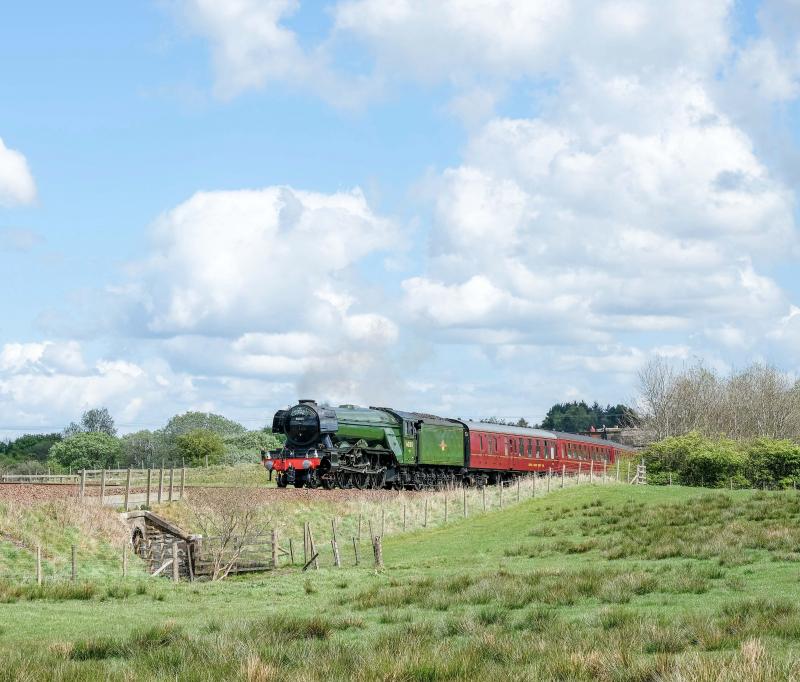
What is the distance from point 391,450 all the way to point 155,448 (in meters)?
87.3

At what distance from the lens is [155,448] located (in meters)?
135

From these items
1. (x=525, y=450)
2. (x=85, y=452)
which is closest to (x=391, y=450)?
(x=525, y=450)

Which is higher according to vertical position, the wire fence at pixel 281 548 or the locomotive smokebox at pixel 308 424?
Result: the locomotive smokebox at pixel 308 424

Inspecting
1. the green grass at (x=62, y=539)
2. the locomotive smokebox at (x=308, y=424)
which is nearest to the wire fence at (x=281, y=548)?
the green grass at (x=62, y=539)

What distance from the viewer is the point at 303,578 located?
28.0 metres

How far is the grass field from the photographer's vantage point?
10773 mm

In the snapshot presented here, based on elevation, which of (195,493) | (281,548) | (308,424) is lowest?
(281,548)

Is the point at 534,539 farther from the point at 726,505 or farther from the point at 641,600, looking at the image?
the point at 641,600

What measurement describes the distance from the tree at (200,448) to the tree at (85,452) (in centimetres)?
1300

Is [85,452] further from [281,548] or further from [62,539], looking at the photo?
[62,539]

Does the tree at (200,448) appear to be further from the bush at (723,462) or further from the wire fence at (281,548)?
the wire fence at (281,548)

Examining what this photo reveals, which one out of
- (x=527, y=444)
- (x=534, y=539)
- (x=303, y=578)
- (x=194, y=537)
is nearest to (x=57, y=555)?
(x=194, y=537)

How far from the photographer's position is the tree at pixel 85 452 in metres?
125

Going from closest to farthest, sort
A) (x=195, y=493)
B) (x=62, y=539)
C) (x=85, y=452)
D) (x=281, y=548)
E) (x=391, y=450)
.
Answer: (x=62, y=539) < (x=281, y=548) < (x=195, y=493) < (x=391, y=450) < (x=85, y=452)
